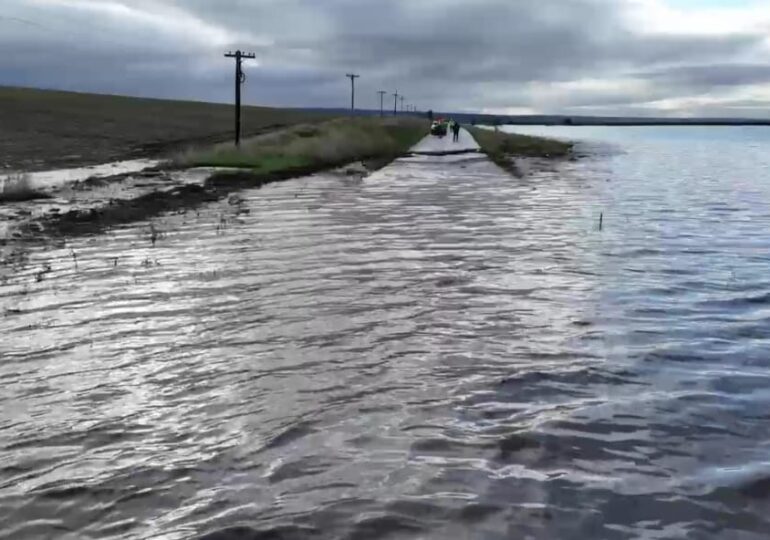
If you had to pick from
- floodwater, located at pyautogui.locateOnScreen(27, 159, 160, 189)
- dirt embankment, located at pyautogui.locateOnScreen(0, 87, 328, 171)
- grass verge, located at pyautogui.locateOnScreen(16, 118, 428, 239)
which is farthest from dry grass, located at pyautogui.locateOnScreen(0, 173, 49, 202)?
dirt embankment, located at pyautogui.locateOnScreen(0, 87, 328, 171)

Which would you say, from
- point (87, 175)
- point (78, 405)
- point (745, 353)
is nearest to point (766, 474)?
point (745, 353)

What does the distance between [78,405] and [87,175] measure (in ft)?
104

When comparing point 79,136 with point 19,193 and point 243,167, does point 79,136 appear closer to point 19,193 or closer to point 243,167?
point 243,167

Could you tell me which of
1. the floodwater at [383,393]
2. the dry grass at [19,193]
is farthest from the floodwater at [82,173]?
the floodwater at [383,393]

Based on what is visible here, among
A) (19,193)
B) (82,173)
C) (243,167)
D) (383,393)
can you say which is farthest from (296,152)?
(383,393)

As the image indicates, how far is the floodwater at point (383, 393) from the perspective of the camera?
213 inches

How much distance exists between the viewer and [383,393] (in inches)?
300

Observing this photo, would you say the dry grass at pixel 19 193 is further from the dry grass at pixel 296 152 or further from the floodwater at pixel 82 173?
the dry grass at pixel 296 152

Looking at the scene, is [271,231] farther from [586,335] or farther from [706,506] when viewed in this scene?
[706,506]

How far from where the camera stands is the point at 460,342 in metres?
9.36

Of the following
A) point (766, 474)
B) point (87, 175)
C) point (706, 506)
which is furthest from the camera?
point (87, 175)

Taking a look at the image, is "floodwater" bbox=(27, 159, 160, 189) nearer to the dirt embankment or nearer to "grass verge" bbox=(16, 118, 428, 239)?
the dirt embankment

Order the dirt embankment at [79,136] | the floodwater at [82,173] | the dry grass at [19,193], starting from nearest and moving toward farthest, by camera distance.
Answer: the dry grass at [19,193] < the floodwater at [82,173] < the dirt embankment at [79,136]

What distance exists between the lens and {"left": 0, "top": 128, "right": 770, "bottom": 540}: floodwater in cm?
542
